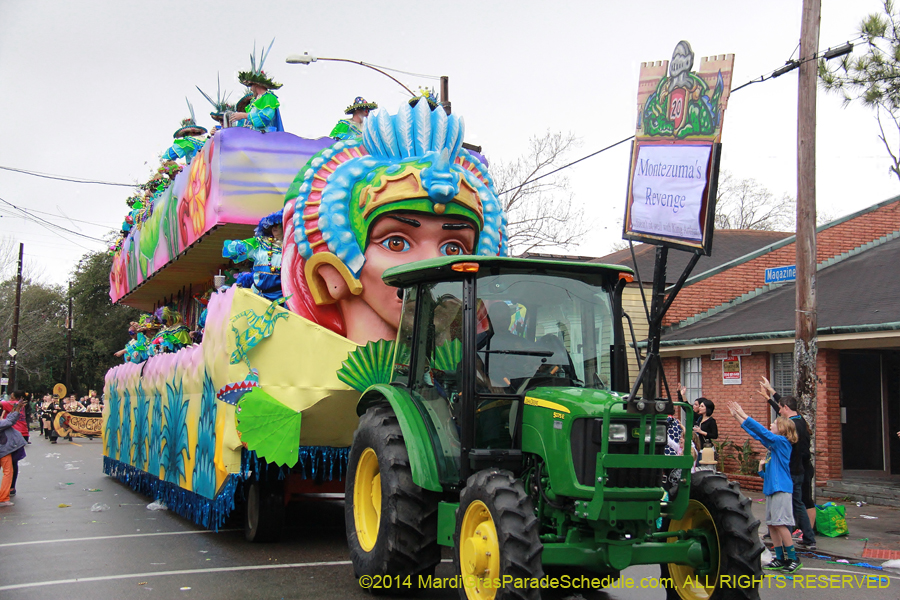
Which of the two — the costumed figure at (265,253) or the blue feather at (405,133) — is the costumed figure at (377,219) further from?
the costumed figure at (265,253)

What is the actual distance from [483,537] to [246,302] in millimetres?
4320

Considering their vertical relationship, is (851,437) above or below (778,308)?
below

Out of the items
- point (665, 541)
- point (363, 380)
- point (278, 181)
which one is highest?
point (278, 181)

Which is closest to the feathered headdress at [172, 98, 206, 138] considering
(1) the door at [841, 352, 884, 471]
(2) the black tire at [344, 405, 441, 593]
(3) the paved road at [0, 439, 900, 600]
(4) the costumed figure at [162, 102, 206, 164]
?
(4) the costumed figure at [162, 102, 206, 164]

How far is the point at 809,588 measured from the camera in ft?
24.0

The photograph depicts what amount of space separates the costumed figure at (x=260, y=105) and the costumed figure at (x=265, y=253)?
1336 mm

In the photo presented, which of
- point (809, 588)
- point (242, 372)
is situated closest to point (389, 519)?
point (242, 372)

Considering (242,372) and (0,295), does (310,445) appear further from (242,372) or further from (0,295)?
(0,295)

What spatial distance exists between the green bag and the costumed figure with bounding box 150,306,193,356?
8.98 meters

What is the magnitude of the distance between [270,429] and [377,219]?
2304mm

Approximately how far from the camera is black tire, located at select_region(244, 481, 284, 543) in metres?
8.75

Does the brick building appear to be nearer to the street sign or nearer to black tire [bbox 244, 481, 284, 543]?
the street sign

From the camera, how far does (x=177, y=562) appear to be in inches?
314

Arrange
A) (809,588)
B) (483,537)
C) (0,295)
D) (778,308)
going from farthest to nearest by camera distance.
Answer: (0,295)
(778,308)
(809,588)
(483,537)
